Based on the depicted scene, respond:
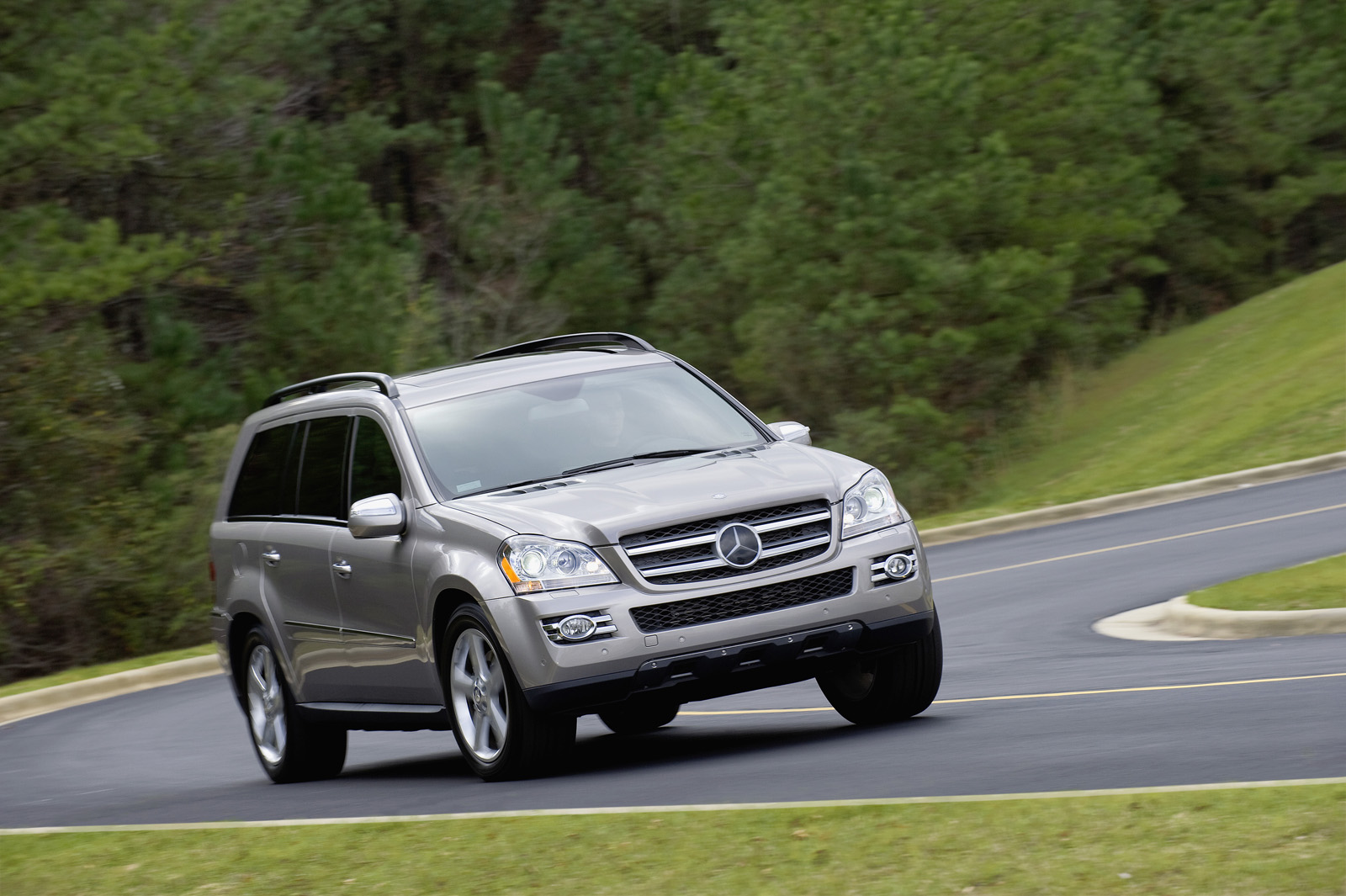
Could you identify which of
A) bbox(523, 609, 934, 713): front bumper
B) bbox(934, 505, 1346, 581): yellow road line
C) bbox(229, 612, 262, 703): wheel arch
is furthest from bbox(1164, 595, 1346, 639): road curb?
bbox(229, 612, 262, 703): wheel arch

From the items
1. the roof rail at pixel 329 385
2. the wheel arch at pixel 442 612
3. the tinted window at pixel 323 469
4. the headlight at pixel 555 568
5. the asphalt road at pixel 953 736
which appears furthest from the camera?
the tinted window at pixel 323 469

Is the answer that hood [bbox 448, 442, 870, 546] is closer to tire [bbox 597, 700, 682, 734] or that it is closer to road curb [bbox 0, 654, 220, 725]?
tire [bbox 597, 700, 682, 734]

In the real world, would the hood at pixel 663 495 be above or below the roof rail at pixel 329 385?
below

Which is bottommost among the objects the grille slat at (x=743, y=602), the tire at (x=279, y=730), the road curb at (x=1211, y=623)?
the road curb at (x=1211, y=623)

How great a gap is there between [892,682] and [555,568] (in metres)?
1.91

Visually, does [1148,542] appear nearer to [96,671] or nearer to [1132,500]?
[1132,500]

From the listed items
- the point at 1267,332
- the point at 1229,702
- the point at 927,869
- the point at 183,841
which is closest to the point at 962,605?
the point at 1229,702

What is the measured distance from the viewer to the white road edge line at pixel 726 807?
20.0 ft

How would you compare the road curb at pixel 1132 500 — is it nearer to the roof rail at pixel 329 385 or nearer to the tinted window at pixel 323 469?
the roof rail at pixel 329 385

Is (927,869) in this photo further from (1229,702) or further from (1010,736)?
(1229,702)

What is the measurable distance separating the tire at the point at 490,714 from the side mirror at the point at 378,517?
0.55 m

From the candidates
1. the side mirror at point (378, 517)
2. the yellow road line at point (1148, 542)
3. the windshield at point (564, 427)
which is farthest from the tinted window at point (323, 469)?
the yellow road line at point (1148, 542)

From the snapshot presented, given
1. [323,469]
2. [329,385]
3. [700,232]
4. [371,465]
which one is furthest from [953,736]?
[700,232]

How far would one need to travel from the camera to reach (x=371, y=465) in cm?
919
